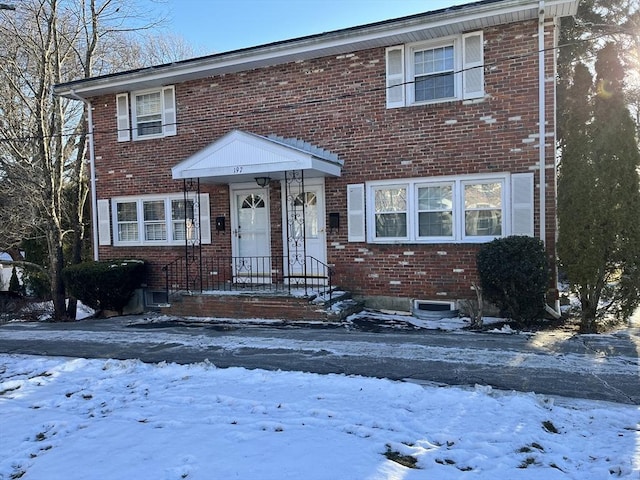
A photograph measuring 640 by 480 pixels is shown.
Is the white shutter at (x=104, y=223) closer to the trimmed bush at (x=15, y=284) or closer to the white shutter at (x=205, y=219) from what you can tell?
the white shutter at (x=205, y=219)

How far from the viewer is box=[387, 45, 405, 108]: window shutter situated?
957 centimetres

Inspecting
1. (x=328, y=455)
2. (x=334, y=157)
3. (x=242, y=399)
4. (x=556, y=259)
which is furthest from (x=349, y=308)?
(x=328, y=455)

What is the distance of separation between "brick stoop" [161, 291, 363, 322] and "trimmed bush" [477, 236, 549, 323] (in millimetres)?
2788

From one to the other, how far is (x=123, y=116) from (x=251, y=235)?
4.72 metres

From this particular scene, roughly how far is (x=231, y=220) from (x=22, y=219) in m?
7.40

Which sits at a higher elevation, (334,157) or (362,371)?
(334,157)

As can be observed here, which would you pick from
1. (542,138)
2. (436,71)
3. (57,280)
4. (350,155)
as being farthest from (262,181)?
(57,280)

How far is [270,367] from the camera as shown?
5.96 m

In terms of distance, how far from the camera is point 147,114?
12.1 meters

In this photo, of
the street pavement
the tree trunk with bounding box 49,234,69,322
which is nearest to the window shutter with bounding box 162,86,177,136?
the tree trunk with bounding box 49,234,69,322

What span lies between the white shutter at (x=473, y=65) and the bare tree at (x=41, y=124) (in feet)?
33.2

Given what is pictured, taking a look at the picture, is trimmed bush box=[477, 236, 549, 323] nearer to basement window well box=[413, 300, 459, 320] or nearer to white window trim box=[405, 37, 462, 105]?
basement window well box=[413, 300, 459, 320]

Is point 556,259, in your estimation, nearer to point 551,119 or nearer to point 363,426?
point 551,119

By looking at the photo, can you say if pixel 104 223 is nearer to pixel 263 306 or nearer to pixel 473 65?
pixel 263 306
